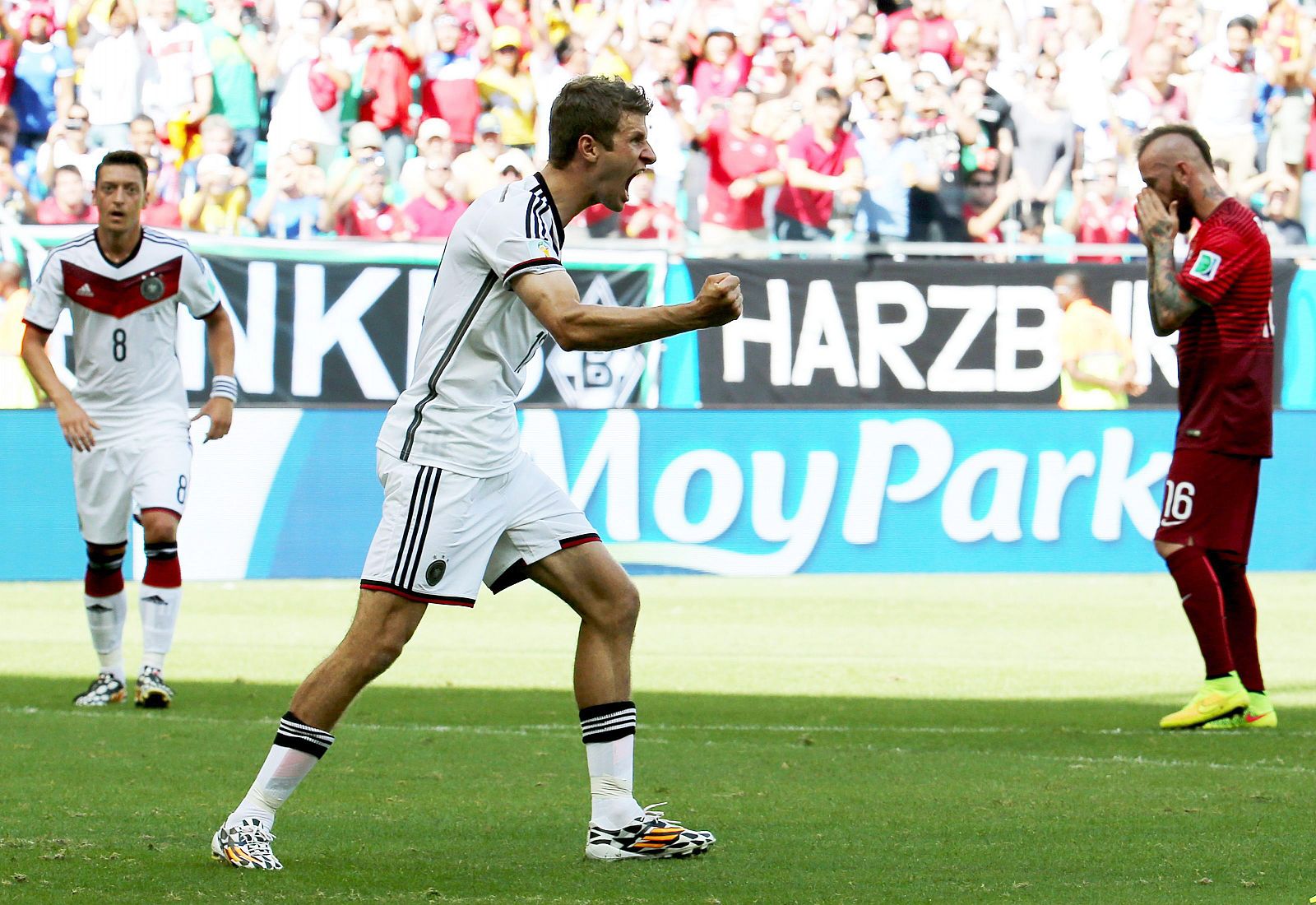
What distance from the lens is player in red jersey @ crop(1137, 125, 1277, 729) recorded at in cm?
809

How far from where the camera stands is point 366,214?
17109 mm

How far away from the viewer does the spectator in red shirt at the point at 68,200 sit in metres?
16.3

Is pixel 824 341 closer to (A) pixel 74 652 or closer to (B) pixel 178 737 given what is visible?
(A) pixel 74 652

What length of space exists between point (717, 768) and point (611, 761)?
1.83 meters

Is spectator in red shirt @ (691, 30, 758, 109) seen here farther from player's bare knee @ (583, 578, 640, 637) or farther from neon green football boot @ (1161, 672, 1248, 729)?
player's bare knee @ (583, 578, 640, 637)

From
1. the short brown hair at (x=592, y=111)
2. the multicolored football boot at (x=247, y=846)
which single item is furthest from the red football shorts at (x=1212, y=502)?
the multicolored football boot at (x=247, y=846)

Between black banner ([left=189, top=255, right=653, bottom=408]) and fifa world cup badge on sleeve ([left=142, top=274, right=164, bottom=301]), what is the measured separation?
614cm

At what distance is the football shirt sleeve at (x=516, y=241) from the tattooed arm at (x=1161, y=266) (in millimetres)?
3562

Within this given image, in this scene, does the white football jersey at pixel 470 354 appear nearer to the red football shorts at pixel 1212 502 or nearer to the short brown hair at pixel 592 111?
the short brown hair at pixel 592 111

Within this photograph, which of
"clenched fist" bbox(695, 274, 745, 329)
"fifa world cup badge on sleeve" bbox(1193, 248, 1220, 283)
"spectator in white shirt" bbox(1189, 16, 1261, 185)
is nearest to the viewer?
"clenched fist" bbox(695, 274, 745, 329)

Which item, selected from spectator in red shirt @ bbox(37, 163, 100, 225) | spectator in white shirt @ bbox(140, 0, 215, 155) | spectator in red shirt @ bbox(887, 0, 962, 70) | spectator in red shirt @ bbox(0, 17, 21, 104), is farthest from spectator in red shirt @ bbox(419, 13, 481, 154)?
spectator in red shirt @ bbox(887, 0, 962, 70)

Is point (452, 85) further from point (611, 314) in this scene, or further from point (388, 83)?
point (611, 314)

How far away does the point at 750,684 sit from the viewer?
9961 mm

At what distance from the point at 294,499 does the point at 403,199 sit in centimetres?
381
